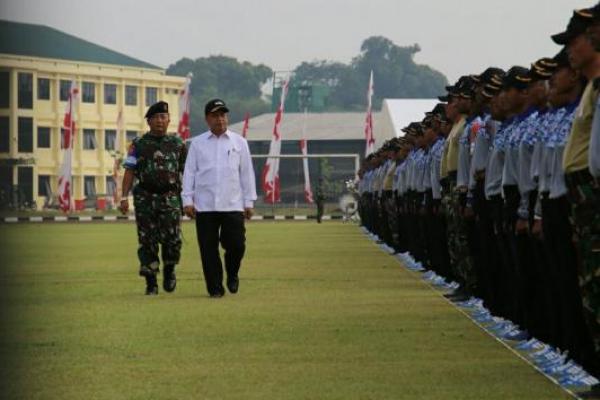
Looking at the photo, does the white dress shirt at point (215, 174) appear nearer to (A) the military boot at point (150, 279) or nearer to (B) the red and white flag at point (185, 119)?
(A) the military boot at point (150, 279)

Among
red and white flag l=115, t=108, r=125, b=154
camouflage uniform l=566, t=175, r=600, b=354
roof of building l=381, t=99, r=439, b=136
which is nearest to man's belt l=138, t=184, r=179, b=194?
camouflage uniform l=566, t=175, r=600, b=354

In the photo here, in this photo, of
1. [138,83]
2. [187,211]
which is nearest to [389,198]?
[187,211]

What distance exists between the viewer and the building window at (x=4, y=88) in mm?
2086

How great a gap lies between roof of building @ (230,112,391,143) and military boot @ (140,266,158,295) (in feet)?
330

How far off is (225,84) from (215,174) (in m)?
178

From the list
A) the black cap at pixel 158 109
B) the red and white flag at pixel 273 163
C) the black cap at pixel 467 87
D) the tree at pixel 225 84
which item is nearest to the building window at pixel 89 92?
the red and white flag at pixel 273 163

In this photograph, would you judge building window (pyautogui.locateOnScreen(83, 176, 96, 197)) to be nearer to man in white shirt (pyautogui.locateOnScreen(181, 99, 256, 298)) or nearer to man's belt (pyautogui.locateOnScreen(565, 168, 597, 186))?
man in white shirt (pyautogui.locateOnScreen(181, 99, 256, 298))

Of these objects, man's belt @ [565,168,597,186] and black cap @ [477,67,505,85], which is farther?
black cap @ [477,67,505,85]

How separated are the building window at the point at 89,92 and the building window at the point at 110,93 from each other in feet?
10.3

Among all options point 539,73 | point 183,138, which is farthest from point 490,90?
point 183,138

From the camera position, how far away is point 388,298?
1380cm

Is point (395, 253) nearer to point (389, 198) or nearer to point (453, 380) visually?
point (389, 198)

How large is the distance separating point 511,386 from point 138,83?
102 meters

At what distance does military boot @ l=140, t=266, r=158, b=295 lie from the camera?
48.1 ft
